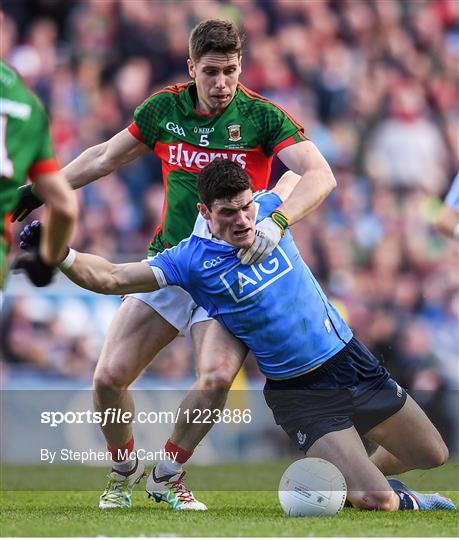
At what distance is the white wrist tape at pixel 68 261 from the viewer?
594cm

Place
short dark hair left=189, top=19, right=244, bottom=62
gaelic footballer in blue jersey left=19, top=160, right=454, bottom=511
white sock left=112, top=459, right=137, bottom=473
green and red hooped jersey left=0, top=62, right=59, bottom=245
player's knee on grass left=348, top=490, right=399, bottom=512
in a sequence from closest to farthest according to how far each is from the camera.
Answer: green and red hooped jersey left=0, top=62, right=59, bottom=245, gaelic footballer in blue jersey left=19, top=160, right=454, bottom=511, player's knee on grass left=348, top=490, right=399, bottom=512, short dark hair left=189, top=19, right=244, bottom=62, white sock left=112, top=459, right=137, bottom=473

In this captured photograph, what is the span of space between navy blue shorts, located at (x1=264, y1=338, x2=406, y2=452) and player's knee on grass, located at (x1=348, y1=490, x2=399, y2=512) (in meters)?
0.37

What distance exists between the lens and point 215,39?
6461 mm

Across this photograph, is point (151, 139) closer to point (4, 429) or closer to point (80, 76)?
point (4, 429)

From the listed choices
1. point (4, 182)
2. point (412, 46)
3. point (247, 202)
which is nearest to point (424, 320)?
point (412, 46)

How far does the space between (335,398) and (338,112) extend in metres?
8.17

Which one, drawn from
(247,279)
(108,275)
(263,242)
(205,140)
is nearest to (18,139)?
(108,275)

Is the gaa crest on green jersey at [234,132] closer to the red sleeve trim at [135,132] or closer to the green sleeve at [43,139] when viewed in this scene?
the red sleeve trim at [135,132]

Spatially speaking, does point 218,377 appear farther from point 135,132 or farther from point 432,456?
point 135,132

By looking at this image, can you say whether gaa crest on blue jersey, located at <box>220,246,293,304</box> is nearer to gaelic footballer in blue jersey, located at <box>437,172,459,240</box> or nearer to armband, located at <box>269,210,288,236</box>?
armband, located at <box>269,210,288,236</box>

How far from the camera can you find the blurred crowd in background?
1249 centimetres

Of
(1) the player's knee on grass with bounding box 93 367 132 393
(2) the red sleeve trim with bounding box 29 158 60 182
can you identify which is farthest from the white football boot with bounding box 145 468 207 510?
(2) the red sleeve trim with bounding box 29 158 60 182

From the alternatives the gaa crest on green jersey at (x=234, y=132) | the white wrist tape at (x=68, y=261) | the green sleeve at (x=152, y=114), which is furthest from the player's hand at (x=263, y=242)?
the green sleeve at (x=152, y=114)

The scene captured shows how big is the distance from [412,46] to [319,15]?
1281mm
